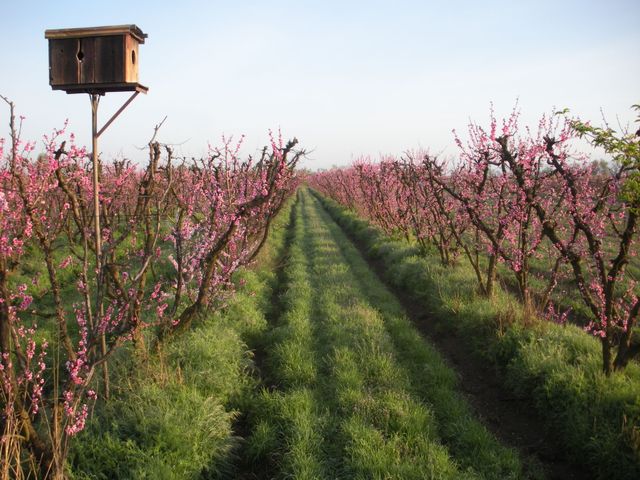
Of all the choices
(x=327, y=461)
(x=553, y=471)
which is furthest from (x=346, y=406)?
(x=553, y=471)

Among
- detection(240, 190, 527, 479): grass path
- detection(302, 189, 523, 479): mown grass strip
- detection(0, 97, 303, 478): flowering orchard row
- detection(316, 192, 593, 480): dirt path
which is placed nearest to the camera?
detection(0, 97, 303, 478): flowering orchard row

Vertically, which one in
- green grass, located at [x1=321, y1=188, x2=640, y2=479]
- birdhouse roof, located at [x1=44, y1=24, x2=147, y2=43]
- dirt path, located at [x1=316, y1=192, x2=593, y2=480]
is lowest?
dirt path, located at [x1=316, y1=192, x2=593, y2=480]

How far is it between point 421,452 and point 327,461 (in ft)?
2.86

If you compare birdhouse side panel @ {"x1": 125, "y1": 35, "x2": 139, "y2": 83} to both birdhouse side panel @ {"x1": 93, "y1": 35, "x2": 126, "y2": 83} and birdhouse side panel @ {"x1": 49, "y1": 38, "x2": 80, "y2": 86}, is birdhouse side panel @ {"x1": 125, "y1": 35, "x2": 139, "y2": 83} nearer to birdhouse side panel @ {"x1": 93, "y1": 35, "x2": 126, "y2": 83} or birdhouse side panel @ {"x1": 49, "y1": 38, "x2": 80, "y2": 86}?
birdhouse side panel @ {"x1": 93, "y1": 35, "x2": 126, "y2": 83}

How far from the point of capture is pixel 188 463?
12.1ft

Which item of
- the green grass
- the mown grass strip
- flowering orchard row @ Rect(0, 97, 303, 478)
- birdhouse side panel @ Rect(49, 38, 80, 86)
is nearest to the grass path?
the mown grass strip

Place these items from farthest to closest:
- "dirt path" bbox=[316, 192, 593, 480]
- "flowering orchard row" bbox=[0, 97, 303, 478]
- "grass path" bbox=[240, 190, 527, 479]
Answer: "dirt path" bbox=[316, 192, 593, 480]
"grass path" bbox=[240, 190, 527, 479]
"flowering orchard row" bbox=[0, 97, 303, 478]

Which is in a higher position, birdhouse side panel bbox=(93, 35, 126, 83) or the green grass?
birdhouse side panel bbox=(93, 35, 126, 83)

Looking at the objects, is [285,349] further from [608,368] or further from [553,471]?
[608,368]

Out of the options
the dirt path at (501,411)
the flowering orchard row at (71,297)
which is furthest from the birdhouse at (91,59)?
the dirt path at (501,411)

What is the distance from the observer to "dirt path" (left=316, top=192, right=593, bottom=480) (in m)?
4.15

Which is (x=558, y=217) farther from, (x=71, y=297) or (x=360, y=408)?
(x=71, y=297)

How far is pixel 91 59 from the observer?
4102mm

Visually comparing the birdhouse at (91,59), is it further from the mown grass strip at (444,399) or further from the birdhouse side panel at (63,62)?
the mown grass strip at (444,399)
